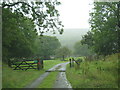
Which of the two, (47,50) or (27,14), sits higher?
(27,14)

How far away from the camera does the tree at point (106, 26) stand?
25.5 metres

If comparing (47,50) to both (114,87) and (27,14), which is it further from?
(114,87)

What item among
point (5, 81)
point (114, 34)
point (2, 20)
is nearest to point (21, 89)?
point (5, 81)

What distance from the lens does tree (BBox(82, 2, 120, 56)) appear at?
2552 centimetres

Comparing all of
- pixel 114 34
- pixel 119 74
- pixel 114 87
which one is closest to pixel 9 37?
pixel 114 87

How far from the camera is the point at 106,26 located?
2636cm

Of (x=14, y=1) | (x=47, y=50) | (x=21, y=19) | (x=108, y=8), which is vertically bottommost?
(x=47, y=50)

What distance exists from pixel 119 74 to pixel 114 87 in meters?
1.78

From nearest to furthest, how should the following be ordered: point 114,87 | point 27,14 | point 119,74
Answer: point 114,87 < point 119,74 < point 27,14

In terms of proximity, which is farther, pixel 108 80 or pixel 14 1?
pixel 14 1

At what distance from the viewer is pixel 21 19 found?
13.9 meters

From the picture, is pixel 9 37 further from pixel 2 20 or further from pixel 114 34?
pixel 114 34

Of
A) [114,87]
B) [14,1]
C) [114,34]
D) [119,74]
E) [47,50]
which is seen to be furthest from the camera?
[47,50]

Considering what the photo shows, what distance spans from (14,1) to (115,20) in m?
19.1
